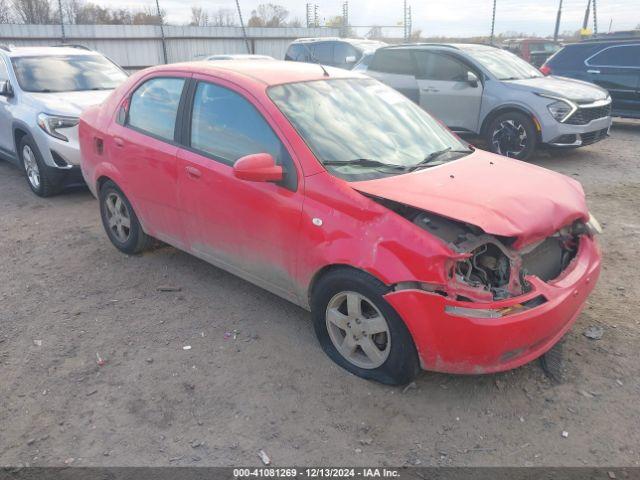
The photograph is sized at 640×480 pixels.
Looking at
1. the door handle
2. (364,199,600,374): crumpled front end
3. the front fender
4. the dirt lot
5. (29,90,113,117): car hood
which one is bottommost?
the dirt lot

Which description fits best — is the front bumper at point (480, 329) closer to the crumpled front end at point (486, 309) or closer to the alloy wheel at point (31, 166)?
the crumpled front end at point (486, 309)

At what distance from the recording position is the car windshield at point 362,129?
10.8 ft

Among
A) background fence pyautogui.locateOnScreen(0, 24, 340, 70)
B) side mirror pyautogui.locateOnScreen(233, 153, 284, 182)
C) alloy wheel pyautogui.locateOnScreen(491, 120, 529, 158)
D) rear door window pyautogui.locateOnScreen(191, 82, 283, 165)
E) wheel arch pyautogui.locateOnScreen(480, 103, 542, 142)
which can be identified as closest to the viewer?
side mirror pyautogui.locateOnScreen(233, 153, 284, 182)

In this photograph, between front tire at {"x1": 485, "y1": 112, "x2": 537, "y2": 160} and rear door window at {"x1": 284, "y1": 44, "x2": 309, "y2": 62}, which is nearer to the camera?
front tire at {"x1": 485, "y1": 112, "x2": 537, "y2": 160}

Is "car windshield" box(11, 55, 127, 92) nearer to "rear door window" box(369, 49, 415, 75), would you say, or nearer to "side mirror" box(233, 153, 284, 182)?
"rear door window" box(369, 49, 415, 75)

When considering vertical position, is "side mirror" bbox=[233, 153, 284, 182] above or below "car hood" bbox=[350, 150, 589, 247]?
above

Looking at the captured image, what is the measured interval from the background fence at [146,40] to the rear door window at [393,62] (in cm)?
975

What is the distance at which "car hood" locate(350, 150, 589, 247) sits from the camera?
2.75 meters

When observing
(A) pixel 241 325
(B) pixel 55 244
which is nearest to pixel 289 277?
(A) pixel 241 325

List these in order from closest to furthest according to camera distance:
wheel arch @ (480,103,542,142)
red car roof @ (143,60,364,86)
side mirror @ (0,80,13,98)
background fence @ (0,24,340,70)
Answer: red car roof @ (143,60,364,86) < side mirror @ (0,80,13,98) < wheel arch @ (480,103,542,142) < background fence @ (0,24,340,70)

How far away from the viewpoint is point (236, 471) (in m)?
2.54

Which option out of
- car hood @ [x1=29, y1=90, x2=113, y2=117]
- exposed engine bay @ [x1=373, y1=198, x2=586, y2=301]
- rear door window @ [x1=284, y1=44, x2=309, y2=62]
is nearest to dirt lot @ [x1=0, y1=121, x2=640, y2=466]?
exposed engine bay @ [x1=373, y1=198, x2=586, y2=301]

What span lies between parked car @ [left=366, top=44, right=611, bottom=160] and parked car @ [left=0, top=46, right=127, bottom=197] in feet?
16.1

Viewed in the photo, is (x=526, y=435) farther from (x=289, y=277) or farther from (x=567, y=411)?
(x=289, y=277)
